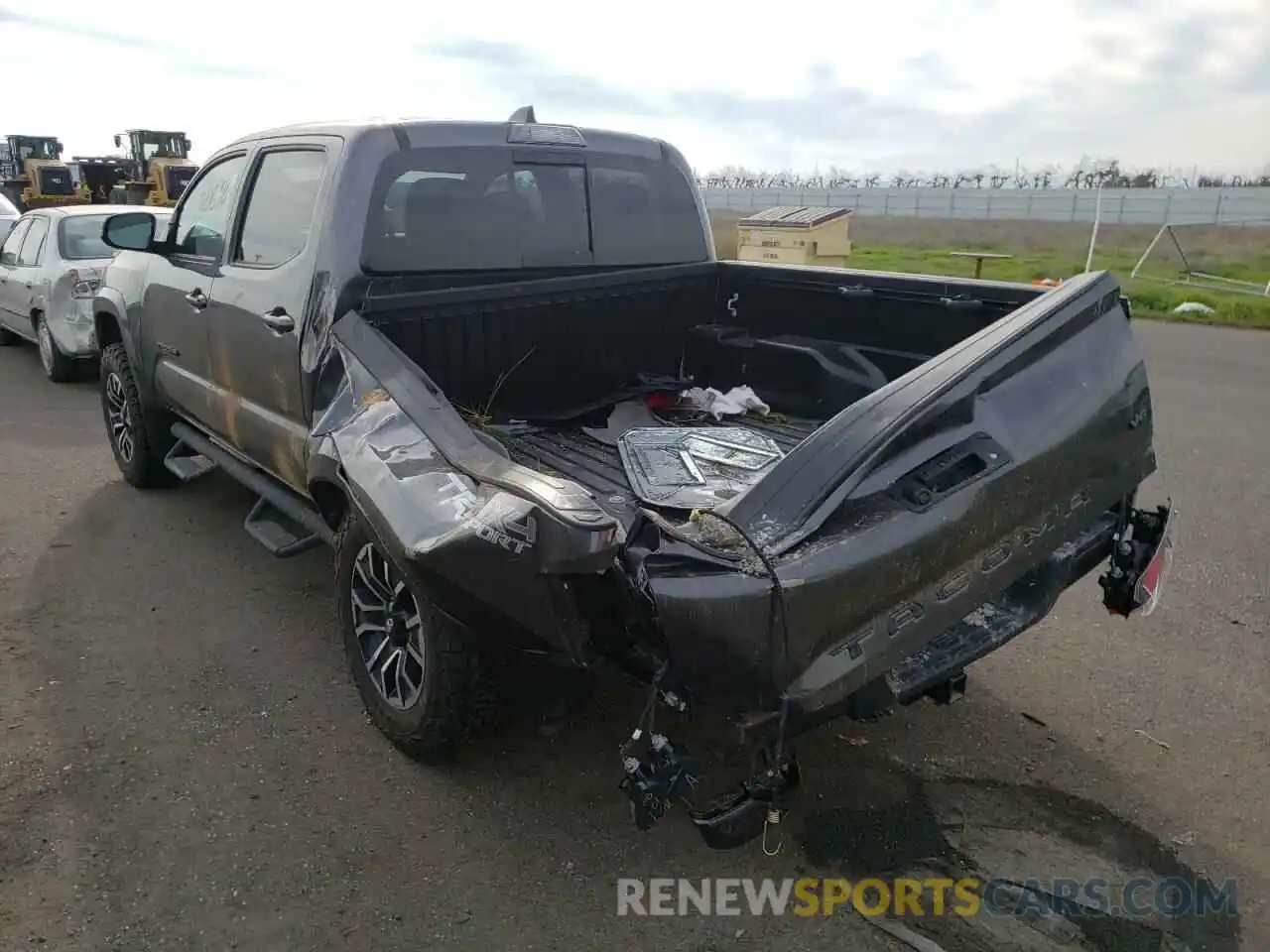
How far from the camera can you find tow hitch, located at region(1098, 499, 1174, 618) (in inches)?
127

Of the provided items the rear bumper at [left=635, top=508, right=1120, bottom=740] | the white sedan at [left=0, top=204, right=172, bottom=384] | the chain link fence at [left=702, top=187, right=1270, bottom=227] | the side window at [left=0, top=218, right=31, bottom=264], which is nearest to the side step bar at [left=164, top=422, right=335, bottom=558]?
the rear bumper at [left=635, top=508, right=1120, bottom=740]

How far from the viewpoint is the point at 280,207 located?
414 centimetres

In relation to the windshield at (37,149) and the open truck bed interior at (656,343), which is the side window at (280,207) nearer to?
the open truck bed interior at (656,343)

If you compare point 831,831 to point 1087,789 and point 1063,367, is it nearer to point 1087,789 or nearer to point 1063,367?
point 1087,789

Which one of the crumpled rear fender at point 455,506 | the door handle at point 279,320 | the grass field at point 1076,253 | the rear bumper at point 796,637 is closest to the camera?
the rear bumper at point 796,637

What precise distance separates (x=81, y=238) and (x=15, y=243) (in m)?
1.62

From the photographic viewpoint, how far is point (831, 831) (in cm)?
299

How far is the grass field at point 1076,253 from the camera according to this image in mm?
15906

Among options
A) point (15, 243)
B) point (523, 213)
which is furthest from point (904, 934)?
point (15, 243)

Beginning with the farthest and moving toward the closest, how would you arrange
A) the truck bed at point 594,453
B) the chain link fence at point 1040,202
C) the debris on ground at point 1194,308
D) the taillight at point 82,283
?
1. the chain link fence at point 1040,202
2. the debris on ground at point 1194,308
3. the taillight at point 82,283
4. the truck bed at point 594,453

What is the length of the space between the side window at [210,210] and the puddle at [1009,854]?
3686 mm

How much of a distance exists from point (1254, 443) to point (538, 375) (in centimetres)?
592

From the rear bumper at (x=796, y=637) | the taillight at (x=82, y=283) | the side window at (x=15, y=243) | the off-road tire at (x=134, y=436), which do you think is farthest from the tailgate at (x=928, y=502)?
the side window at (x=15, y=243)

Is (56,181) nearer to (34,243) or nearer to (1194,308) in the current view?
(34,243)
